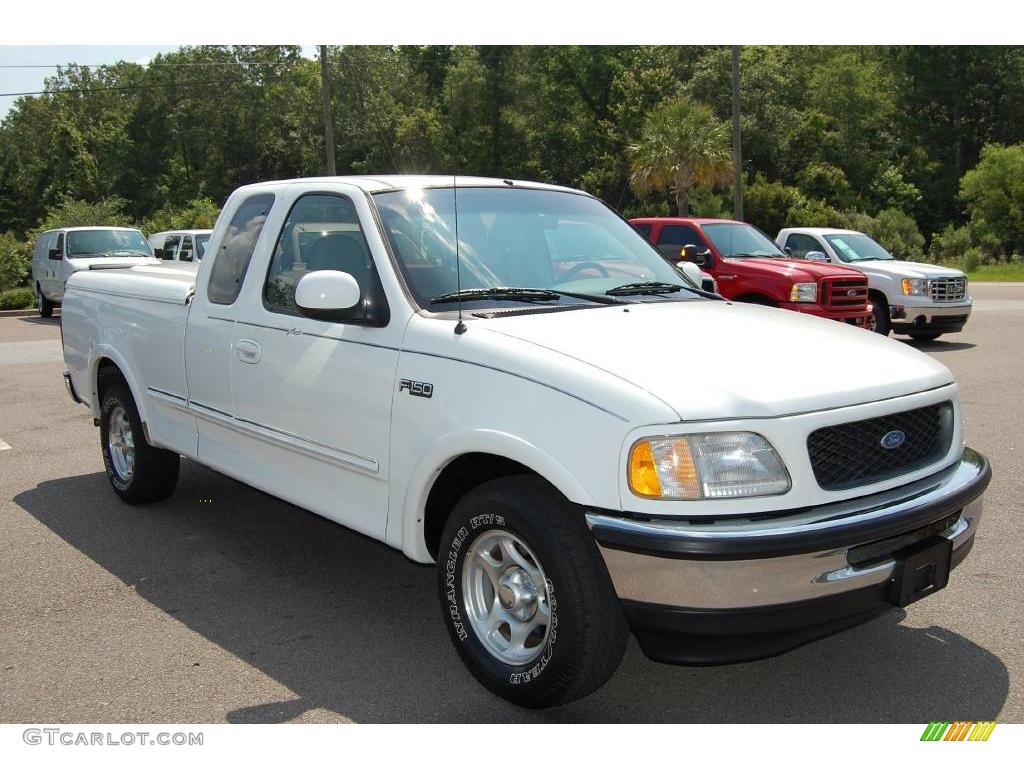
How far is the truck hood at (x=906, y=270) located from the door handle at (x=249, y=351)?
12.0 m

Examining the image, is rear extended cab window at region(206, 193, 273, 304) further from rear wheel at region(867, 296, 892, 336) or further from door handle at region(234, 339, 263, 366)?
rear wheel at region(867, 296, 892, 336)

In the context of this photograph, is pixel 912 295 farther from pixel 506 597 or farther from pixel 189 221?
pixel 189 221

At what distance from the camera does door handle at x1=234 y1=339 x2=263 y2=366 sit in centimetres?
473

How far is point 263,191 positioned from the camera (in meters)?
5.14

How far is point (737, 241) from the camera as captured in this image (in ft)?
45.1

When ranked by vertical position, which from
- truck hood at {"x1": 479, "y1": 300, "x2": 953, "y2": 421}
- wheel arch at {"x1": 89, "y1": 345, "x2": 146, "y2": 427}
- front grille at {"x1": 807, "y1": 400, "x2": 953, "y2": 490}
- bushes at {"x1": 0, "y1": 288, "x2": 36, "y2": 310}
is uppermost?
truck hood at {"x1": 479, "y1": 300, "x2": 953, "y2": 421}

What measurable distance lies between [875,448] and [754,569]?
0.72 metres

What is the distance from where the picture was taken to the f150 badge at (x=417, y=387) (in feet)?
12.4

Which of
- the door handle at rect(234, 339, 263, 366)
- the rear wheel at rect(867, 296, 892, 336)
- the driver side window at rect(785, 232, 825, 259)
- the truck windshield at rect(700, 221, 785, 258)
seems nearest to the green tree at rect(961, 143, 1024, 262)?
the driver side window at rect(785, 232, 825, 259)

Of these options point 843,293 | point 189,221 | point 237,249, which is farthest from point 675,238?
point 189,221

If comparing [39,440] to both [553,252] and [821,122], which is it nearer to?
[553,252]

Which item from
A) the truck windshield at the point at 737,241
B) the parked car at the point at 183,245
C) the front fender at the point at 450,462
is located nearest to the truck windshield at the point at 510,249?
the front fender at the point at 450,462

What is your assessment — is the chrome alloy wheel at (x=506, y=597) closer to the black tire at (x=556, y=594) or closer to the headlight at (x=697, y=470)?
the black tire at (x=556, y=594)

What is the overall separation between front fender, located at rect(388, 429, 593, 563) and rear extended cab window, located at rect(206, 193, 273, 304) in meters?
1.77
